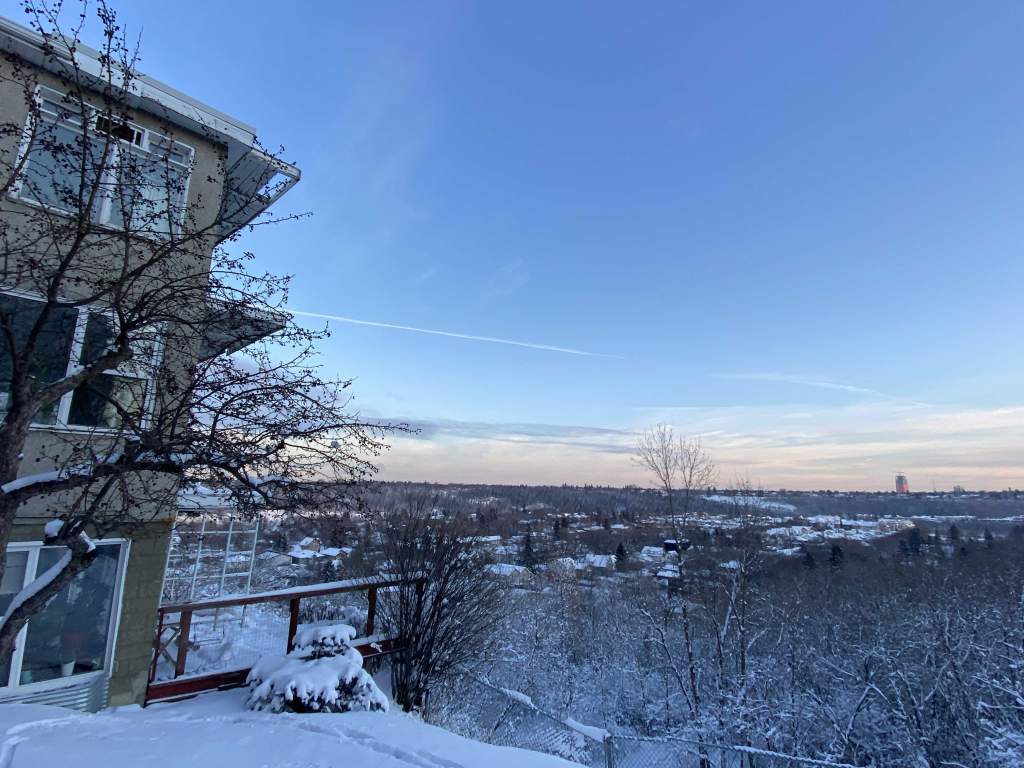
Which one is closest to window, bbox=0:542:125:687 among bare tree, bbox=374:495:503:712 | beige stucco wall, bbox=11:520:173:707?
beige stucco wall, bbox=11:520:173:707

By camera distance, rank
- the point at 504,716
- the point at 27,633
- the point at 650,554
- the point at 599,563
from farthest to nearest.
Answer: the point at 650,554 → the point at 599,563 → the point at 504,716 → the point at 27,633

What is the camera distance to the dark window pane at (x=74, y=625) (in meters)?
5.73

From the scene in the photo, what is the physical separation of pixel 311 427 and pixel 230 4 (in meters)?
5.81

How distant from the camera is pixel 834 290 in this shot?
1642 cm

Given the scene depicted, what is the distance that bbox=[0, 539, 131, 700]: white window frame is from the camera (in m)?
5.56

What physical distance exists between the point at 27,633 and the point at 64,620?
1.06 ft

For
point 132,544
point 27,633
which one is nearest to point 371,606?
point 132,544

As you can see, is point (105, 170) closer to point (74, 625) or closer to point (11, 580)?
point (11, 580)

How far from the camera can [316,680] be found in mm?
6242

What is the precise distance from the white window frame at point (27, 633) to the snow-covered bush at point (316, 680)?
168 cm

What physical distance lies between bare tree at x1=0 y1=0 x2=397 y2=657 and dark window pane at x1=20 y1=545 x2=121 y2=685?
2.24ft

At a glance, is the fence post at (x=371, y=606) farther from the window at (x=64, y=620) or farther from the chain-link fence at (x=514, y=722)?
the window at (x=64, y=620)

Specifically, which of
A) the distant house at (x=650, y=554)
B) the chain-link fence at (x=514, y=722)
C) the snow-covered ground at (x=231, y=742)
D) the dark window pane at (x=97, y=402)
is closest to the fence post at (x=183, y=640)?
the snow-covered ground at (x=231, y=742)

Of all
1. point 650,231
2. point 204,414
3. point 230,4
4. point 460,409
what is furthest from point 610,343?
point 204,414
